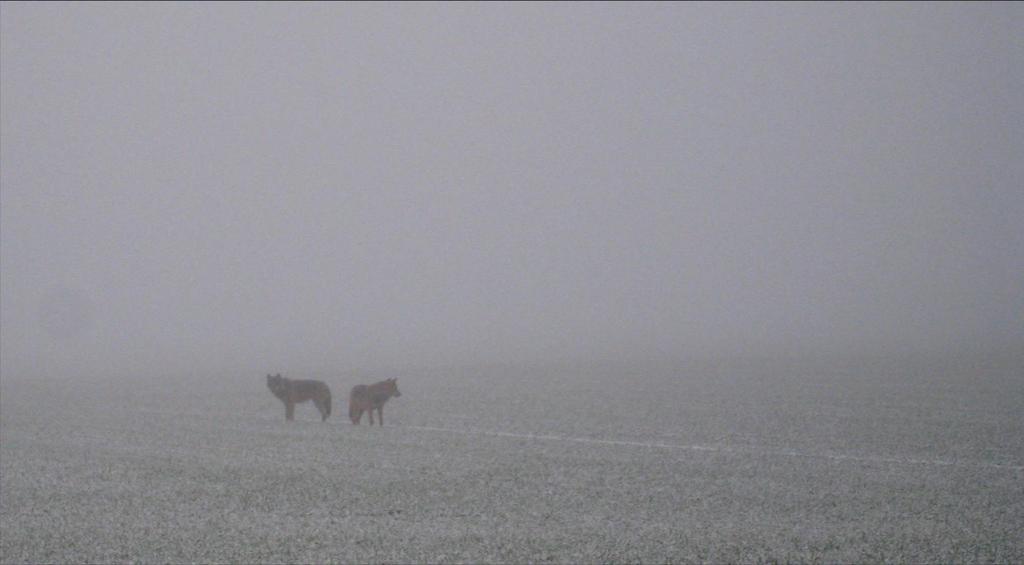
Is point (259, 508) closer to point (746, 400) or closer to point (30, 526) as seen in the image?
point (30, 526)

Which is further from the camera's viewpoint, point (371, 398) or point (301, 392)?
point (301, 392)

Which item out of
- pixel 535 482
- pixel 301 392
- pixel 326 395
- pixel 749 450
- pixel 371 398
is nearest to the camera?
pixel 535 482

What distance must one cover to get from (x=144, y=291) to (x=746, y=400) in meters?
152

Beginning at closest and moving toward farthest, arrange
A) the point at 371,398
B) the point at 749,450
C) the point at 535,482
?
the point at 535,482 < the point at 749,450 < the point at 371,398

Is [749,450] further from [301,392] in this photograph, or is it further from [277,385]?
[277,385]

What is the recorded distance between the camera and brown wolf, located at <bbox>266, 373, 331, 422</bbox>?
832 inches

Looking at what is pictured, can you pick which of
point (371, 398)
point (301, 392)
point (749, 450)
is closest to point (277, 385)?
point (301, 392)

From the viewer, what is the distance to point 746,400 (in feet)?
80.7

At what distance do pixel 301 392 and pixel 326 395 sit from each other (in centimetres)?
63

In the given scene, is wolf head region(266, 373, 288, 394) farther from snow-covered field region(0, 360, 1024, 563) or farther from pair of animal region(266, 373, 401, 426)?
snow-covered field region(0, 360, 1024, 563)

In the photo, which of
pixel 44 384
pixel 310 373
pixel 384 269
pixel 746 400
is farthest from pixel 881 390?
pixel 384 269

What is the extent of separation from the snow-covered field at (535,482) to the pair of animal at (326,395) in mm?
526

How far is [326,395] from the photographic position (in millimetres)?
21156

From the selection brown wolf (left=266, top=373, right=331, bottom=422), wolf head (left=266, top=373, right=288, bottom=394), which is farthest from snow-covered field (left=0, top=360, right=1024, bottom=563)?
wolf head (left=266, top=373, right=288, bottom=394)
